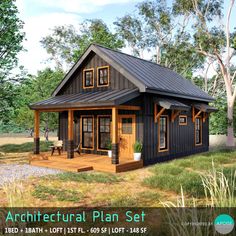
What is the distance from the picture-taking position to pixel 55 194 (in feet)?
22.9

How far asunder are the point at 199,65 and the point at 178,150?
23728 mm

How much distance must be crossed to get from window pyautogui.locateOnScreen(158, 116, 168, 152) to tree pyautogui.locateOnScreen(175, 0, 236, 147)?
10.3 m

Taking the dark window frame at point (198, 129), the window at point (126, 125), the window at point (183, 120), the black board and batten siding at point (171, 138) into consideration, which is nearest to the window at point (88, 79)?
the window at point (126, 125)

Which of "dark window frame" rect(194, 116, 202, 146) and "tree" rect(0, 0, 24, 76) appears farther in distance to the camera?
"dark window frame" rect(194, 116, 202, 146)

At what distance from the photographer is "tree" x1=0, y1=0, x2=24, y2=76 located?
14031 mm

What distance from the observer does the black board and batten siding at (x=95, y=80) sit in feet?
41.9

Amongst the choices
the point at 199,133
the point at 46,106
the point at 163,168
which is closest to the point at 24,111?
the point at 46,106

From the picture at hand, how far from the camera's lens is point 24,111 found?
29359 millimetres

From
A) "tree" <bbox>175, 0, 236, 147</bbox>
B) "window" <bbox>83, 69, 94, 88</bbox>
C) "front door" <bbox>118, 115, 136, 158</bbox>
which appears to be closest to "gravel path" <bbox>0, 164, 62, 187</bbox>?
"front door" <bbox>118, 115, 136, 158</bbox>

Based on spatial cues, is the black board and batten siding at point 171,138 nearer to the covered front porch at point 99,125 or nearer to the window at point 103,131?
the covered front porch at point 99,125

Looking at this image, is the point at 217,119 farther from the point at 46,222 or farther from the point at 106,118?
the point at 46,222

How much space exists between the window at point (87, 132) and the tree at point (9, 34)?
561 centimetres

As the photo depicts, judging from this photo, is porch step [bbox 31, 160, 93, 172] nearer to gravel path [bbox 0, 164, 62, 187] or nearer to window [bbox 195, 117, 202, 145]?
gravel path [bbox 0, 164, 62, 187]

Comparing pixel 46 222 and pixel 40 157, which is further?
pixel 40 157
